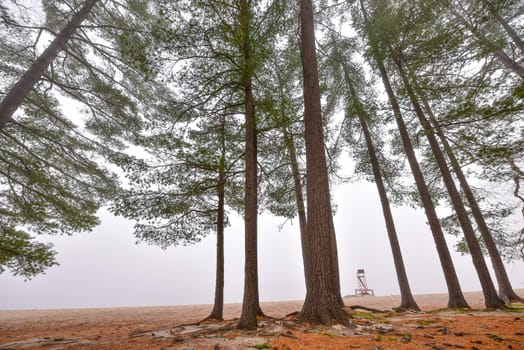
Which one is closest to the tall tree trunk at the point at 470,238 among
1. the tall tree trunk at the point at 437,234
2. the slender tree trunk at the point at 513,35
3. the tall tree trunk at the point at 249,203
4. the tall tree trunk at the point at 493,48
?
the tall tree trunk at the point at 437,234

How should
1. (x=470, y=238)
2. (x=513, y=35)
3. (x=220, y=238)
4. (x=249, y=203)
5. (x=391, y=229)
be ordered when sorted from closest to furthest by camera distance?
(x=249, y=203), (x=470, y=238), (x=220, y=238), (x=513, y=35), (x=391, y=229)

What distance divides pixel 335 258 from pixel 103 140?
9.04 m

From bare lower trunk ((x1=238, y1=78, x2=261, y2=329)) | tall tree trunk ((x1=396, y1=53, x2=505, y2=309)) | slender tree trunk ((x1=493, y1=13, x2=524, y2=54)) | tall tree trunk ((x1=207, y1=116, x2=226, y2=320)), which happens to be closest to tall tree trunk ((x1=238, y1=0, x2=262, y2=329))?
bare lower trunk ((x1=238, y1=78, x2=261, y2=329))

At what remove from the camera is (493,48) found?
4.82 metres

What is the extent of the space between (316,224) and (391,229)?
5474 millimetres

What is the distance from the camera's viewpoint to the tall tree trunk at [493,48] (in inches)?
189

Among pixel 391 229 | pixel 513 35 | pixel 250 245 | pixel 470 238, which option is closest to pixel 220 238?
pixel 250 245

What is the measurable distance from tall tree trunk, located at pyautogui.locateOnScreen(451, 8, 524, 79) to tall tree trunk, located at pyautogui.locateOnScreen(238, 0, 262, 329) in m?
4.86

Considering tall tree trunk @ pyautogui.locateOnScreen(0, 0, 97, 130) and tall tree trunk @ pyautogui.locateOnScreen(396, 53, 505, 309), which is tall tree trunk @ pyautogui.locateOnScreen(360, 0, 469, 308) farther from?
tall tree trunk @ pyautogui.locateOnScreen(0, 0, 97, 130)

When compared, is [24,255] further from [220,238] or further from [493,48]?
[493,48]

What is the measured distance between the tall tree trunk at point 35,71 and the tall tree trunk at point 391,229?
29.2ft

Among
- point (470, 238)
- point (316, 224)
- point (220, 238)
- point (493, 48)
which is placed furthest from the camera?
point (220, 238)

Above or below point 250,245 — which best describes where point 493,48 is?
above

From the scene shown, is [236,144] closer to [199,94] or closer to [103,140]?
[199,94]
